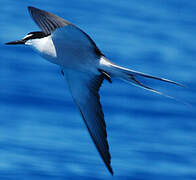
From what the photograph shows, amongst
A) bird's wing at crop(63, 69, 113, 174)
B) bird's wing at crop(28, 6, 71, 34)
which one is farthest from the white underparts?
bird's wing at crop(63, 69, 113, 174)

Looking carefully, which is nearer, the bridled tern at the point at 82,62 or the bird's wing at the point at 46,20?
the bird's wing at the point at 46,20

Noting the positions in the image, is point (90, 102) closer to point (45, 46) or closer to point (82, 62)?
point (82, 62)

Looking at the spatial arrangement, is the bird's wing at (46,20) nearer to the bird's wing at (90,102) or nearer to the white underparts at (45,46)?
the white underparts at (45,46)

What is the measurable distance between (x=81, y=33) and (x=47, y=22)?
0.85 feet

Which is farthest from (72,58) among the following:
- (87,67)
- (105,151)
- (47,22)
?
(105,151)

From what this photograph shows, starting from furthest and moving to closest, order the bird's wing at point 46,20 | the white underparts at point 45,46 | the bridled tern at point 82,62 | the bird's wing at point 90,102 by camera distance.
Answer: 1. the bird's wing at point 90,102
2. the white underparts at point 45,46
3. the bridled tern at point 82,62
4. the bird's wing at point 46,20

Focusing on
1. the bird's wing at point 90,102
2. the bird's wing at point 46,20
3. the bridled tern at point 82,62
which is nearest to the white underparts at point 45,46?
the bridled tern at point 82,62

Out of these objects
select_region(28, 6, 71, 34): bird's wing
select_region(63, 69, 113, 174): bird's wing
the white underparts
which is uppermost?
select_region(28, 6, 71, 34): bird's wing

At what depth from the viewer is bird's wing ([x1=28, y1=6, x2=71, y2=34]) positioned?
3.73 metres

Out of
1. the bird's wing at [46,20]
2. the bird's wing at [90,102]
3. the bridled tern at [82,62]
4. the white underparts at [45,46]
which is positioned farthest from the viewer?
the bird's wing at [90,102]

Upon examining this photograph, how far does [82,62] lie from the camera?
13.5 feet

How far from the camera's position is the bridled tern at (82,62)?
3852 millimetres

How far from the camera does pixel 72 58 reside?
411cm

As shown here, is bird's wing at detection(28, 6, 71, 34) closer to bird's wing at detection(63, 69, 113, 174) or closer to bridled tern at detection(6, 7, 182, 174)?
bridled tern at detection(6, 7, 182, 174)
